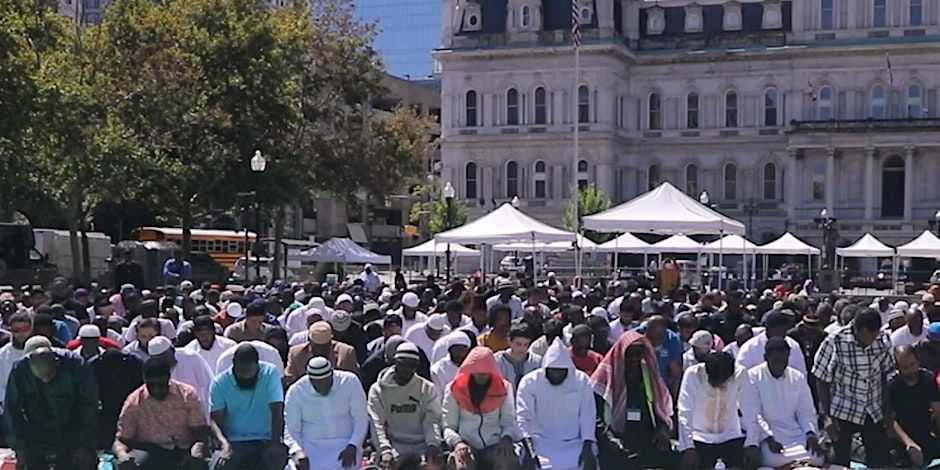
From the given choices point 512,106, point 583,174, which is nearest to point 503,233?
point 583,174

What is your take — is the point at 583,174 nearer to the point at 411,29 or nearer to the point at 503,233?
the point at 503,233

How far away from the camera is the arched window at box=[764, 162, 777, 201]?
75438 mm

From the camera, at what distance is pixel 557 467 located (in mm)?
10711

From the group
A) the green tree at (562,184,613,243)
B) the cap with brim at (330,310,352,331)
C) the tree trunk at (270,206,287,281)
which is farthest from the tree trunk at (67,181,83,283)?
the green tree at (562,184,613,243)

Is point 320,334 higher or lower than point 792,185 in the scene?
lower

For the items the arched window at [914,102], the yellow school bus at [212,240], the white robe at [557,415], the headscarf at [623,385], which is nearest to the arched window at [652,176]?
the arched window at [914,102]

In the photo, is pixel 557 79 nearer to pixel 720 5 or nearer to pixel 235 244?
pixel 720 5

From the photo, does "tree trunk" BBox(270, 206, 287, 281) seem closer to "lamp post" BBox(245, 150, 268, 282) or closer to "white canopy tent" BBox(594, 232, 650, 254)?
"lamp post" BBox(245, 150, 268, 282)

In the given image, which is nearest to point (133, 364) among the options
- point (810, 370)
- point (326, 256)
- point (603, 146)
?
point (810, 370)

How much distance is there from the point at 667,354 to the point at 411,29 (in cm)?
15538

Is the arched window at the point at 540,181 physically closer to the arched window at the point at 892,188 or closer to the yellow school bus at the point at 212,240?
the arched window at the point at 892,188

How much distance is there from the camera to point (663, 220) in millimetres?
27891

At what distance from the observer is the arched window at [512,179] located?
78125 mm

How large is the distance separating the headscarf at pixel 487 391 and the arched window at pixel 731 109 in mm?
67569
